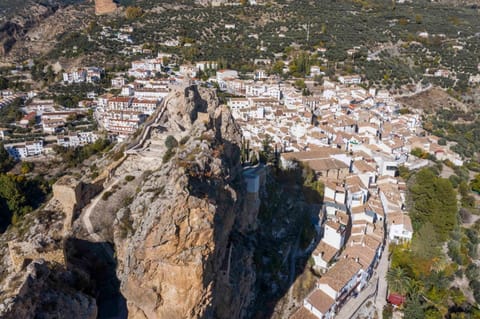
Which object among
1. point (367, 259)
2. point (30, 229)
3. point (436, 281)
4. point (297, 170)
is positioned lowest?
point (436, 281)

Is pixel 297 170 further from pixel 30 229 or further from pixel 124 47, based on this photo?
pixel 124 47

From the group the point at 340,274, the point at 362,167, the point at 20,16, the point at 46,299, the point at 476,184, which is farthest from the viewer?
the point at 20,16

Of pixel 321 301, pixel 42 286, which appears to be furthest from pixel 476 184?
pixel 42 286

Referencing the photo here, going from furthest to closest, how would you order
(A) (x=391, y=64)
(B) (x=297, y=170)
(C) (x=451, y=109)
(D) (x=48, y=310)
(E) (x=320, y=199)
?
(A) (x=391, y=64) < (C) (x=451, y=109) < (B) (x=297, y=170) < (E) (x=320, y=199) < (D) (x=48, y=310)

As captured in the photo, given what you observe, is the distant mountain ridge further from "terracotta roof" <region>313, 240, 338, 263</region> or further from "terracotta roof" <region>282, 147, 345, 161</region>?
"terracotta roof" <region>313, 240, 338, 263</region>

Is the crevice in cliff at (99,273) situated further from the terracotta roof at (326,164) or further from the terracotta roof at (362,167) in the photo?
the terracotta roof at (362,167)

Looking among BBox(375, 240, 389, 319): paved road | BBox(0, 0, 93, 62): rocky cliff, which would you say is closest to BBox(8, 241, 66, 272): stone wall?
BBox(375, 240, 389, 319): paved road

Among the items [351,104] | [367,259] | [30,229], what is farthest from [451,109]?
[30,229]

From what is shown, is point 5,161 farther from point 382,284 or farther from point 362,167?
point 382,284

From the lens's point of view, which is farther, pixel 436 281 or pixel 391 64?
pixel 391 64
